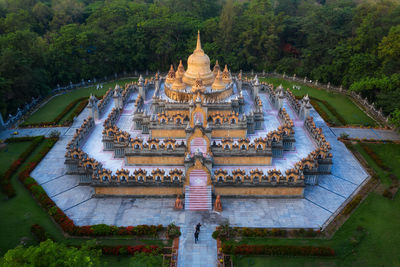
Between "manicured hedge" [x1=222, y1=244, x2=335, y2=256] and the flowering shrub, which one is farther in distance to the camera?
"manicured hedge" [x1=222, y1=244, x2=335, y2=256]

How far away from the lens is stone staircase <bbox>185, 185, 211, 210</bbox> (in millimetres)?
25031

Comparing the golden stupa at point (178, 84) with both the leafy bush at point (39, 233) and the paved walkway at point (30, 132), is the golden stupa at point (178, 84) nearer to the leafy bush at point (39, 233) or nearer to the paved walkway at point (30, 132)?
Result: the paved walkway at point (30, 132)

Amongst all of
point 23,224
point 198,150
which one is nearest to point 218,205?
point 198,150

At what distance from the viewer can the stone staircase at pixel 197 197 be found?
82.1ft

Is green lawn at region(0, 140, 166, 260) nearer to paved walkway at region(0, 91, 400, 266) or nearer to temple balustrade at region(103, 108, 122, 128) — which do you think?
paved walkway at region(0, 91, 400, 266)

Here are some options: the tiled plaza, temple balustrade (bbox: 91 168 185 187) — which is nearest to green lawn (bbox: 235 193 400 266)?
the tiled plaza

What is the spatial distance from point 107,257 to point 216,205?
9.17 meters

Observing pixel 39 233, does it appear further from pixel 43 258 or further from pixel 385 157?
pixel 385 157

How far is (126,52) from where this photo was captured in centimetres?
5941

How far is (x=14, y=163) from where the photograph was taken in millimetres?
30625

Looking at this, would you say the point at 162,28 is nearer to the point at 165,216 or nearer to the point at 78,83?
the point at 78,83

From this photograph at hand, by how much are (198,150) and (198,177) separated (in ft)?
7.88

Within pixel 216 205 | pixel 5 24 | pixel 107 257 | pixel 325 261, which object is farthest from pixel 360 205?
pixel 5 24

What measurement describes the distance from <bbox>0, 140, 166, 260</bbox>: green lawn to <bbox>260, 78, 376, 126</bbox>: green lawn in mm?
32160
